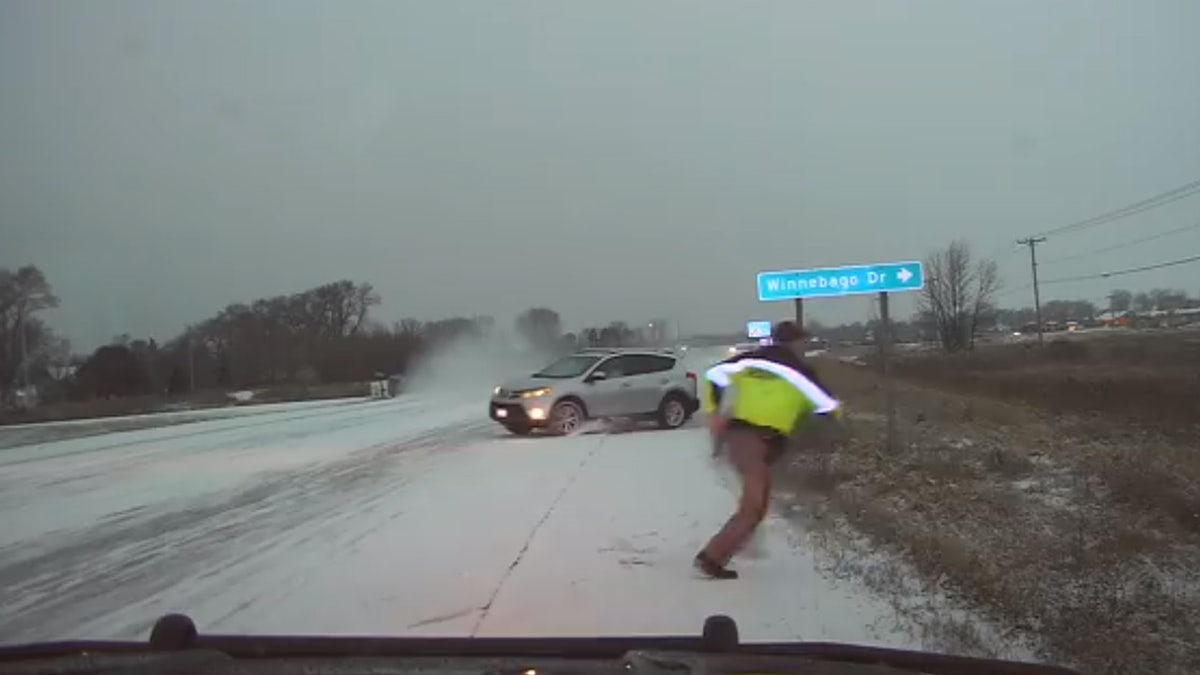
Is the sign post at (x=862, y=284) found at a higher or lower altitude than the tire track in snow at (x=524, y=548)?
higher

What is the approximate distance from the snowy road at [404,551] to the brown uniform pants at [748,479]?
281 millimetres

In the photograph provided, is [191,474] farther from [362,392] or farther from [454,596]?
[362,392]

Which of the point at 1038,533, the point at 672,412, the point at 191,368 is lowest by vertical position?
the point at 1038,533

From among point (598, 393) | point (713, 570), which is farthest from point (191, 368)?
point (713, 570)

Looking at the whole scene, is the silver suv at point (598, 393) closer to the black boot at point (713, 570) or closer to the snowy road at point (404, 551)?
the snowy road at point (404, 551)

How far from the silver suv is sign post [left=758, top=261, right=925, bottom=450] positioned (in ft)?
17.5

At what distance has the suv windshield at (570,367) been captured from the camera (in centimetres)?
1981

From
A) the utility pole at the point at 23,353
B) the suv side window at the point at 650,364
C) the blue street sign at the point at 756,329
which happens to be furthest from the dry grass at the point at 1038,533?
the utility pole at the point at 23,353

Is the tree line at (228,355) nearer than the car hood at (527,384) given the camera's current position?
No

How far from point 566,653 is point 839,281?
11598mm

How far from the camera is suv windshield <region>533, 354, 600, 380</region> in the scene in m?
19.8

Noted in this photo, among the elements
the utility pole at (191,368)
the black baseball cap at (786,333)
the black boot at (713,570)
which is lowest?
the black boot at (713,570)

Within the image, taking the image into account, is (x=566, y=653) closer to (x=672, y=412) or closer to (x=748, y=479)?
(x=748, y=479)

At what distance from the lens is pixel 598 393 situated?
19344 millimetres
